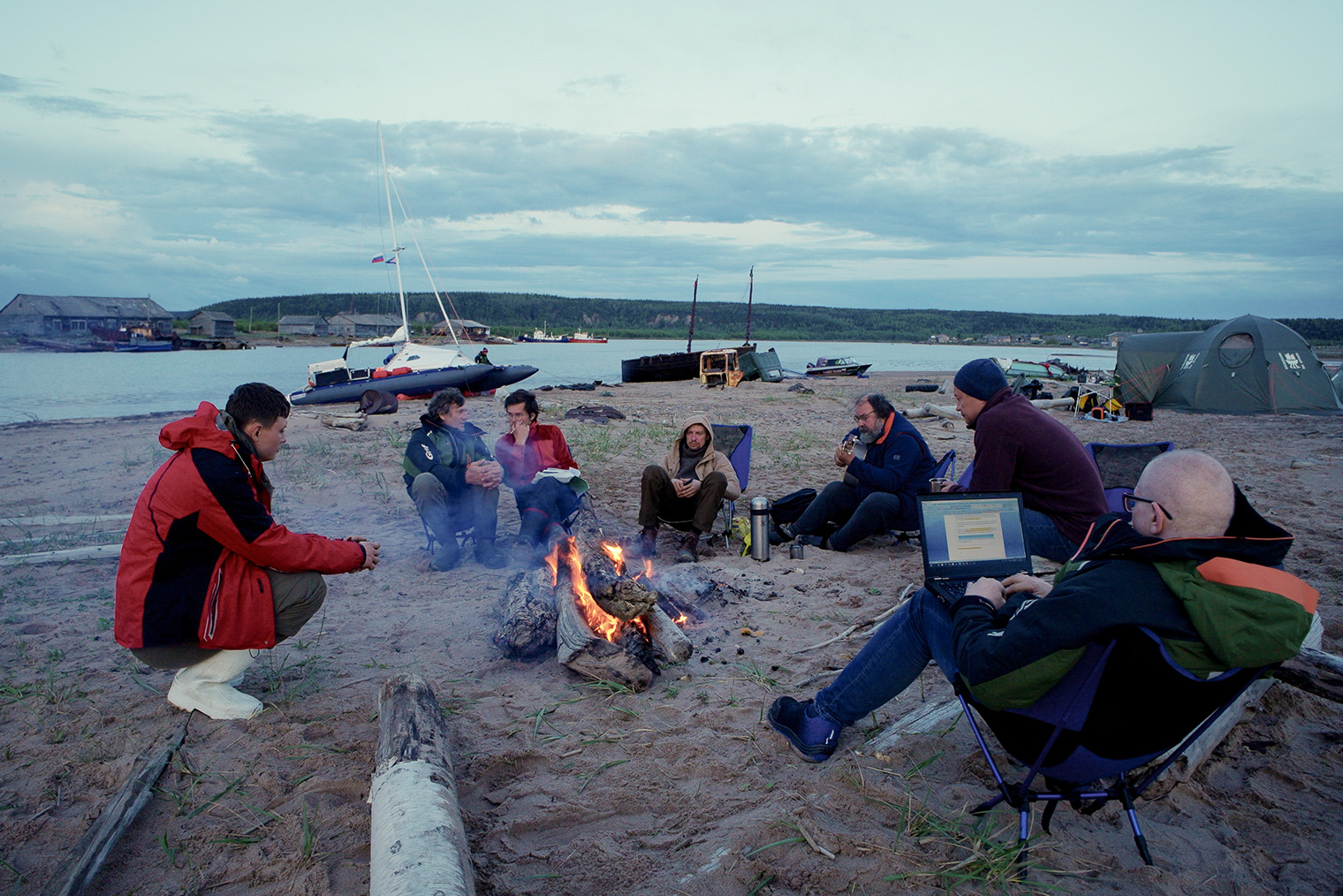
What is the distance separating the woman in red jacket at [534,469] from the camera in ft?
17.7

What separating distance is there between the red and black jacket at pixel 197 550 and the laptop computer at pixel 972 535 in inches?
101

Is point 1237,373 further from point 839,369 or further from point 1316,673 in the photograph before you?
point 1316,673

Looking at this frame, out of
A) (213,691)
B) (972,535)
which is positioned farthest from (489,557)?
(972,535)

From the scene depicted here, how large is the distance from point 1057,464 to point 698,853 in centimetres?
280

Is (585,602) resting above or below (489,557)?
above

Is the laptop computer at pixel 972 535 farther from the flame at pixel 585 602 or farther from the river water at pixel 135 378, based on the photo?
the river water at pixel 135 378

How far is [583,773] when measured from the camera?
2.67 metres

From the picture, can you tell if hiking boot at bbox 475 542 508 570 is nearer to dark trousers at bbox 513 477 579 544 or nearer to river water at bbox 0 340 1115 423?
dark trousers at bbox 513 477 579 544

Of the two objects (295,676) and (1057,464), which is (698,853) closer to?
(295,676)

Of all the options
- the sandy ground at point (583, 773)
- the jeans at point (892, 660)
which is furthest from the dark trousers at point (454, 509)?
the jeans at point (892, 660)

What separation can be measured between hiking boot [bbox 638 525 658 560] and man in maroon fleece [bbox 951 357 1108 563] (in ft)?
8.15

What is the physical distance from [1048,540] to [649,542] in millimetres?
2806

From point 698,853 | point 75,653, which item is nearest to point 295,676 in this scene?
point 75,653

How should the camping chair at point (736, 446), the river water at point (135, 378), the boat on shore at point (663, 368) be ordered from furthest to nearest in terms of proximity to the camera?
the boat on shore at point (663, 368) < the river water at point (135, 378) < the camping chair at point (736, 446)
